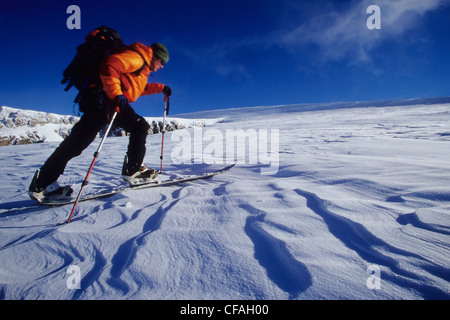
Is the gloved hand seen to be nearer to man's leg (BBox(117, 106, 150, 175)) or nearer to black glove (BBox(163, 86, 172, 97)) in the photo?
man's leg (BBox(117, 106, 150, 175))

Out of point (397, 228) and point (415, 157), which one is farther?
point (415, 157)

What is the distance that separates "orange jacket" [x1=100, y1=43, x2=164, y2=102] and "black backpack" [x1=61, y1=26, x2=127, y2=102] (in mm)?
156

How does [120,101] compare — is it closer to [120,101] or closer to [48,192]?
[120,101]

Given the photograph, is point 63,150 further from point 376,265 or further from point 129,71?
point 376,265

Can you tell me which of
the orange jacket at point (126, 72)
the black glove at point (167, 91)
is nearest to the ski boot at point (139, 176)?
the orange jacket at point (126, 72)

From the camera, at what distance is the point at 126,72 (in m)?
2.23

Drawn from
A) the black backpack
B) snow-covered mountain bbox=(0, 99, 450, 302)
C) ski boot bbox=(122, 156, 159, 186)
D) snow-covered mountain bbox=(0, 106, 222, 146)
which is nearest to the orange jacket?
the black backpack

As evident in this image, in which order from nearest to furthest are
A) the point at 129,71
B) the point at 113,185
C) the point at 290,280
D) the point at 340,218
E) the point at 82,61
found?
the point at 290,280 → the point at 340,218 → the point at 82,61 → the point at 129,71 → the point at 113,185

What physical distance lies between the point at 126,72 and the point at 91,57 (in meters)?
0.34

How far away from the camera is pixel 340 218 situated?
1.50m

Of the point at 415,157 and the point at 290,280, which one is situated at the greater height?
the point at 415,157

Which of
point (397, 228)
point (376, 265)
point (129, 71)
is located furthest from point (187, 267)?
point (129, 71)
